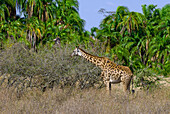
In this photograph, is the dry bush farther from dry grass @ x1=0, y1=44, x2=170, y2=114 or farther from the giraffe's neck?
the giraffe's neck

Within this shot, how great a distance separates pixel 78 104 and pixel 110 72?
2.46 meters

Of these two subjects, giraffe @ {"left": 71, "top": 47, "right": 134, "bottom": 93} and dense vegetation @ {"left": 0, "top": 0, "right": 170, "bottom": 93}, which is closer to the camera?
giraffe @ {"left": 71, "top": 47, "right": 134, "bottom": 93}

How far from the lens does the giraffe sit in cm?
1029

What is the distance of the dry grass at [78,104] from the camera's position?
784cm

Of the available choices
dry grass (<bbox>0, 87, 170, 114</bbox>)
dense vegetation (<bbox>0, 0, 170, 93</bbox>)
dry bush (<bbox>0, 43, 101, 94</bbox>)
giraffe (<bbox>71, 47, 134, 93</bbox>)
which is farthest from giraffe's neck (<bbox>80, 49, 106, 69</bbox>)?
dense vegetation (<bbox>0, 0, 170, 93</bbox>)

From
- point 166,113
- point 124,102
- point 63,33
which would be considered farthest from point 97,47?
point 63,33

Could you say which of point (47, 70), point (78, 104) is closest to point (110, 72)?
point (47, 70)

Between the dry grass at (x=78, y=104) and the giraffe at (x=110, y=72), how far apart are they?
0.54 meters

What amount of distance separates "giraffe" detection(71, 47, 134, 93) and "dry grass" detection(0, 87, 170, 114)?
541 mm

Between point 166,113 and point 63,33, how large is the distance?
15721mm

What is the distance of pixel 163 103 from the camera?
8.75 m

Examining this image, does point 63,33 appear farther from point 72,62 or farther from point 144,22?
point 72,62

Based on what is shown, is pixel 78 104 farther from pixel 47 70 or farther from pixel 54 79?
pixel 47 70

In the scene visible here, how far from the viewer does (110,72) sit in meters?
10.4
